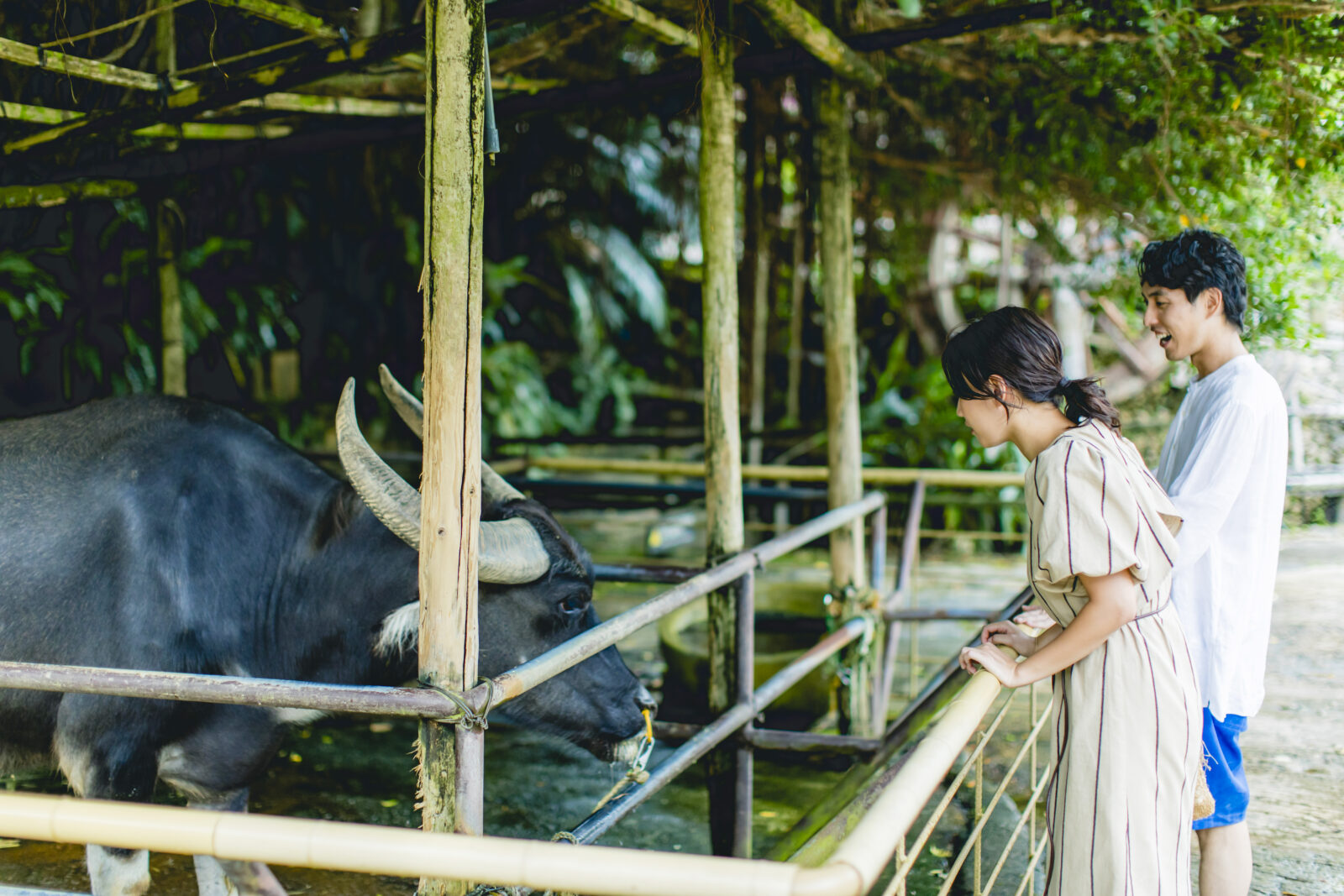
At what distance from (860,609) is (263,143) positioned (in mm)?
3336

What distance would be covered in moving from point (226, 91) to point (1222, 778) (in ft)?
11.3

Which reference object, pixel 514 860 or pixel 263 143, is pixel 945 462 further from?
pixel 514 860

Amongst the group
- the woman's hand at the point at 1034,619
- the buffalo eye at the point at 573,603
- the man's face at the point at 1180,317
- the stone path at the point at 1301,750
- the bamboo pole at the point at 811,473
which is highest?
the man's face at the point at 1180,317

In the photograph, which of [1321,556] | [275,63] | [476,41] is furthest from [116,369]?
[1321,556]

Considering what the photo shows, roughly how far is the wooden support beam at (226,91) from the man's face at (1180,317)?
2.09 metres

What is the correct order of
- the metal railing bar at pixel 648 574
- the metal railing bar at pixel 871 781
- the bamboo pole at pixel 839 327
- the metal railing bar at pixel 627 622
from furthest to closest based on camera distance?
the bamboo pole at pixel 839 327, the metal railing bar at pixel 648 574, the metal railing bar at pixel 871 781, the metal railing bar at pixel 627 622

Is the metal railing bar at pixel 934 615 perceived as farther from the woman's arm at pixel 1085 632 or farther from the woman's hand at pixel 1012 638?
the woman's arm at pixel 1085 632

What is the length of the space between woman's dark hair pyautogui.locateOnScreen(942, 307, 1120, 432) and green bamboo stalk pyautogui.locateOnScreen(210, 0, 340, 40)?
7.32 ft

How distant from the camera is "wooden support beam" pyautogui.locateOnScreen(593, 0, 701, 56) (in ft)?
9.37

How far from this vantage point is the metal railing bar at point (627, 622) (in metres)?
1.83

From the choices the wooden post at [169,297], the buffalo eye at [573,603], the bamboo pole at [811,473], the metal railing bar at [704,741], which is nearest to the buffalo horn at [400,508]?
the buffalo eye at [573,603]

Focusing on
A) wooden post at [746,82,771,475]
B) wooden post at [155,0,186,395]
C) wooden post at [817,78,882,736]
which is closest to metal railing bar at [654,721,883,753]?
wooden post at [817,78,882,736]

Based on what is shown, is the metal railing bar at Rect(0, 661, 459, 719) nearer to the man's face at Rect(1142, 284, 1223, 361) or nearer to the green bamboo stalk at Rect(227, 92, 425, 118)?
the man's face at Rect(1142, 284, 1223, 361)

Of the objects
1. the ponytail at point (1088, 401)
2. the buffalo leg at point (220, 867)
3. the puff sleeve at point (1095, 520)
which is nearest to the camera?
the puff sleeve at point (1095, 520)
